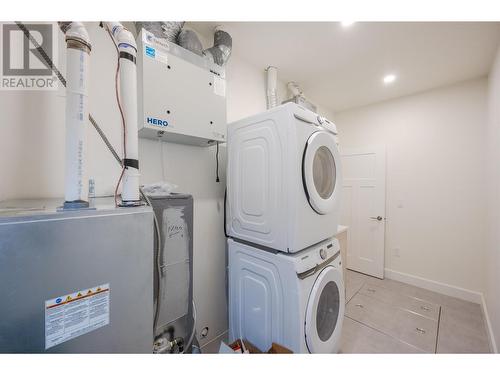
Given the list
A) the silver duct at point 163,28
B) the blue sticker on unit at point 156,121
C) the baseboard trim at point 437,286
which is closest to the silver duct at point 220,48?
the silver duct at point 163,28

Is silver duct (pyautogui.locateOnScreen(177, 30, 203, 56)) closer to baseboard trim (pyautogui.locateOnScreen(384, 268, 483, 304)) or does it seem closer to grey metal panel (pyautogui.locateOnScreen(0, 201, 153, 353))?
grey metal panel (pyautogui.locateOnScreen(0, 201, 153, 353))

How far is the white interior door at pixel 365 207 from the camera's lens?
3.12 meters

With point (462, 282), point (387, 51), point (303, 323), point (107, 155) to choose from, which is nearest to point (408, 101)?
point (387, 51)

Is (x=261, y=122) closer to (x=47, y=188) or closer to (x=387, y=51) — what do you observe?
(x=47, y=188)

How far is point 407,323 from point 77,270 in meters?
2.88

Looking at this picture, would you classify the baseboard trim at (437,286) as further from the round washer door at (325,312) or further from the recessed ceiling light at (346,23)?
the recessed ceiling light at (346,23)

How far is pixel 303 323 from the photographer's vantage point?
3.85 feet

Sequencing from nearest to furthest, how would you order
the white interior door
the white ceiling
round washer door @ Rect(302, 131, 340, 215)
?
round washer door @ Rect(302, 131, 340, 215)
the white ceiling
the white interior door

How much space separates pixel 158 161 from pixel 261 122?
2.63 ft

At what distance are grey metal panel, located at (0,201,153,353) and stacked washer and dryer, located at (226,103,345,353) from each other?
0.79 meters

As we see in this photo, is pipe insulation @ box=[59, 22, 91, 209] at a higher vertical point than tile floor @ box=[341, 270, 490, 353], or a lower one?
higher

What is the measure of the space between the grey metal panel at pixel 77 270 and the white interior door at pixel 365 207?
3424 mm

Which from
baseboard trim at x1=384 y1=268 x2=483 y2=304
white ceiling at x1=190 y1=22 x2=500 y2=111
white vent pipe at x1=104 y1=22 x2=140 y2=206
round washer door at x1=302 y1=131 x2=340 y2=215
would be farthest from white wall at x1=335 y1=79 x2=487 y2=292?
white vent pipe at x1=104 y1=22 x2=140 y2=206

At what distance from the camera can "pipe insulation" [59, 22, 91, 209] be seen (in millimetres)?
649
